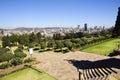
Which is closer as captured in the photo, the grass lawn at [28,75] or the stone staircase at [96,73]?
the stone staircase at [96,73]

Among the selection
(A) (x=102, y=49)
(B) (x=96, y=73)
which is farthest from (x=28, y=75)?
(A) (x=102, y=49)

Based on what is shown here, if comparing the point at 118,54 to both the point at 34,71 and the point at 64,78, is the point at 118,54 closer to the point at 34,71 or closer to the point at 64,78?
the point at 64,78

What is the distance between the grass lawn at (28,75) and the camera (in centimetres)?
2048

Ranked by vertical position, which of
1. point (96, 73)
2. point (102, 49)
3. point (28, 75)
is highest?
point (102, 49)

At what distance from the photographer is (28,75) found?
2186cm

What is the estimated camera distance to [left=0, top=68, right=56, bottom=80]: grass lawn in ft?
67.2

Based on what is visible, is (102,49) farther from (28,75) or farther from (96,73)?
(28,75)

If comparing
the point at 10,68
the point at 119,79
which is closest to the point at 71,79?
the point at 119,79

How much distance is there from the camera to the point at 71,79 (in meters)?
18.4

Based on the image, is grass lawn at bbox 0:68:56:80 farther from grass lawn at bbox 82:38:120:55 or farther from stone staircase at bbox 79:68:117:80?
grass lawn at bbox 82:38:120:55

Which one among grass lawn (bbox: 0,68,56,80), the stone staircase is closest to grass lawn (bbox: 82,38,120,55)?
the stone staircase

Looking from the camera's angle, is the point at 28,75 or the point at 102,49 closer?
the point at 28,75

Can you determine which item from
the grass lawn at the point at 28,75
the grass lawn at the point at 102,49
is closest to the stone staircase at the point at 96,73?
the grass lawn at the point at 28,75

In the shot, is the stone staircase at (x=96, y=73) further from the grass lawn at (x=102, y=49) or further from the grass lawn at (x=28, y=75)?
the grass lawn at (x=102, y=49)
